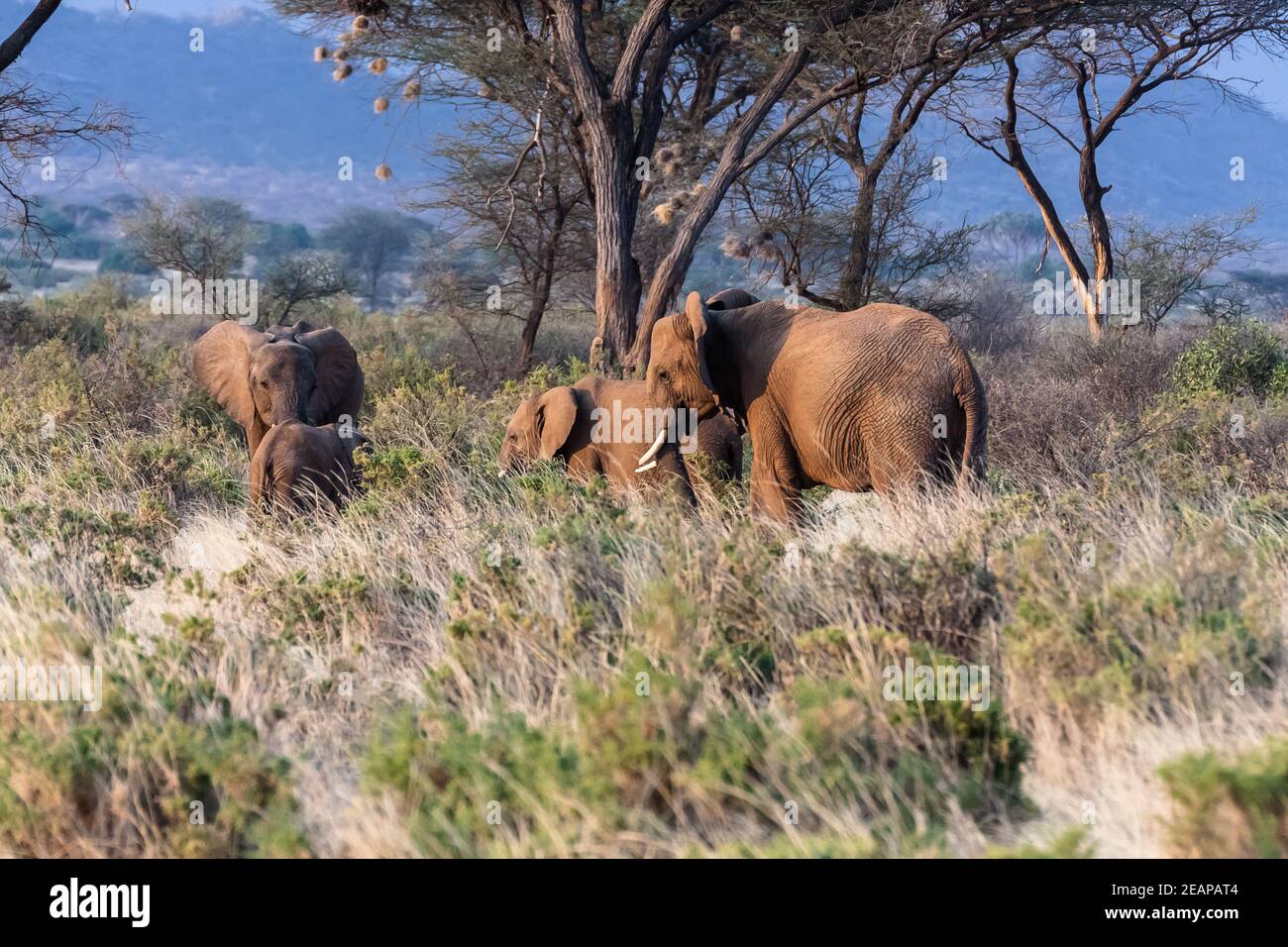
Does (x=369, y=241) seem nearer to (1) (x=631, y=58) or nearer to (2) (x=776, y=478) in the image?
(1) (x=631, y=58)

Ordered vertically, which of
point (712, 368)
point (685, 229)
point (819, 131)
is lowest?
point (712, 368)

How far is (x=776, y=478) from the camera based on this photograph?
8078 mm

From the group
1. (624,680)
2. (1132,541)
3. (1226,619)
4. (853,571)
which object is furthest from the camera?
(1132,541)

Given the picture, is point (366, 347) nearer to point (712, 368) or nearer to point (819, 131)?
point (819, 131)

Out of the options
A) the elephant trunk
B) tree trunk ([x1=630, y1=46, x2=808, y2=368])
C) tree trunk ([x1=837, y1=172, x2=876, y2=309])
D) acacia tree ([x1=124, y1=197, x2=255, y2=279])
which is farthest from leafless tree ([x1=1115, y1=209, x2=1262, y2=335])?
acacia tree ([x1=124, y1=197, x2=255, y2=279])

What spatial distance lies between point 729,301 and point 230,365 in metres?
5.09

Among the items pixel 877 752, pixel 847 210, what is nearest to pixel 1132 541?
pixel 877 752

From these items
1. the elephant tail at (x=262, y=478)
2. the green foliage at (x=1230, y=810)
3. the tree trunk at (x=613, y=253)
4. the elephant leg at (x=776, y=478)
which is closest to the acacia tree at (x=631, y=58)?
the tree trunk at (x=613, y=253)

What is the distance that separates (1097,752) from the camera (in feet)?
15.3

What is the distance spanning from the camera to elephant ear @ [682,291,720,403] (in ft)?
26.1

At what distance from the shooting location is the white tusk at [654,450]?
8.62 m

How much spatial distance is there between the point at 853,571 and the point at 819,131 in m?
13.6

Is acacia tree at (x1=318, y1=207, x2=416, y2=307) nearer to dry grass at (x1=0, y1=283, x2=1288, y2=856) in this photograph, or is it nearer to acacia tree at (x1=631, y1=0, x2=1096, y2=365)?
acacia tree at (x1=631, y1=0, x2=1096, y2=365)

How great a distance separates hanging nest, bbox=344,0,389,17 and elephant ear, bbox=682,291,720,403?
29.0 feet
